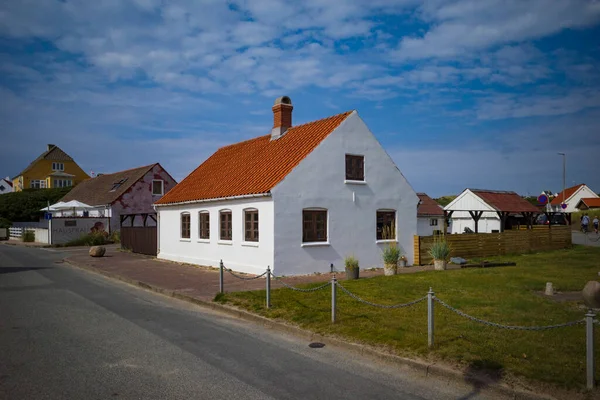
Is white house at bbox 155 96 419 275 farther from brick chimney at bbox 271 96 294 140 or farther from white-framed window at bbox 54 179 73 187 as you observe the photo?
white-framed window at bbox 54 179 73 187

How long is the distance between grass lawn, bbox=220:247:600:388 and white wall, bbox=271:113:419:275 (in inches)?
108

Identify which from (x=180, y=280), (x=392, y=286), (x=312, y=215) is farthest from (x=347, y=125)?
(x=180, y=280)

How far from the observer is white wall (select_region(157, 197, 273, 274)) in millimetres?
17391

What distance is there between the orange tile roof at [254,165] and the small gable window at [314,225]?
6.01ft

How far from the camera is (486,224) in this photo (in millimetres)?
50750

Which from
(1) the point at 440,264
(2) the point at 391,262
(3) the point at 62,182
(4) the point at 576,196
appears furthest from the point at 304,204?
(4) the point at 576,196

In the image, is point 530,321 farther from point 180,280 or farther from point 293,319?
point 180,280

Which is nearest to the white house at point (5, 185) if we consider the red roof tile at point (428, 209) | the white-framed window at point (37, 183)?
the white-framed window at point (37, 183)

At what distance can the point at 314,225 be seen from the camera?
59.4ft

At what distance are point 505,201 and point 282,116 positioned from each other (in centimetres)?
Result: 2176

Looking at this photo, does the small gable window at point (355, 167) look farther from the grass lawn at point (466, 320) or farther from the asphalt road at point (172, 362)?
the asphalt road at point (172, 362)

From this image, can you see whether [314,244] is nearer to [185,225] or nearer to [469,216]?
[185,225]

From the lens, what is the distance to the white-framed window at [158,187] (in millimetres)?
45750

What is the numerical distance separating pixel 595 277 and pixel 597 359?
10.5 meters
